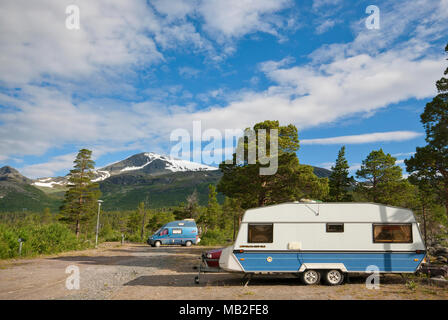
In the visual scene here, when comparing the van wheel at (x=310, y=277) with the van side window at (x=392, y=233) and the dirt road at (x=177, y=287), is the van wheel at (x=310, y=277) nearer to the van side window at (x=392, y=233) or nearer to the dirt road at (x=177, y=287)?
the dirt road at (x=177, y=287)

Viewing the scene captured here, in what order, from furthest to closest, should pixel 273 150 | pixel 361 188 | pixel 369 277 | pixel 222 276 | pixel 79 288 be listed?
pixel 361 188, pixel 273 150, pixel 222 276, pixel 369 277, pixel 79 288

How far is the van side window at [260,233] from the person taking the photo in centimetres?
1148

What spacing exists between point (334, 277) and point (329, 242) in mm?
1311

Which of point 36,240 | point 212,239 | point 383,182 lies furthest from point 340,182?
point 36,240

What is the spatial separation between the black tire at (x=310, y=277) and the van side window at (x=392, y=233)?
2.47m

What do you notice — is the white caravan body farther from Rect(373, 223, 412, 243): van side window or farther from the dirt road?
the dirt road

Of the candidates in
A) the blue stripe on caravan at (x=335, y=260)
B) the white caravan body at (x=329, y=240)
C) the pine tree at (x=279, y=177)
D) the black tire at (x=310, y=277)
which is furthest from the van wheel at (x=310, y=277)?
the pine tree at (x=279, y=177)

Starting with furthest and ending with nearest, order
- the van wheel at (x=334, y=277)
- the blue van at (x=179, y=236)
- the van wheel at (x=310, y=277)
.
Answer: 1. the blue van at (x=179, y=236)
2. the van wheel at (x=310, y=277)
3. the van wheel at (x=334, y=277)

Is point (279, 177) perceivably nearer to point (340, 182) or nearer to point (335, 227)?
point (335, 227)

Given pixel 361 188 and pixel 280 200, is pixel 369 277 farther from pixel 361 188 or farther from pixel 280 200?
pixel 361 188
